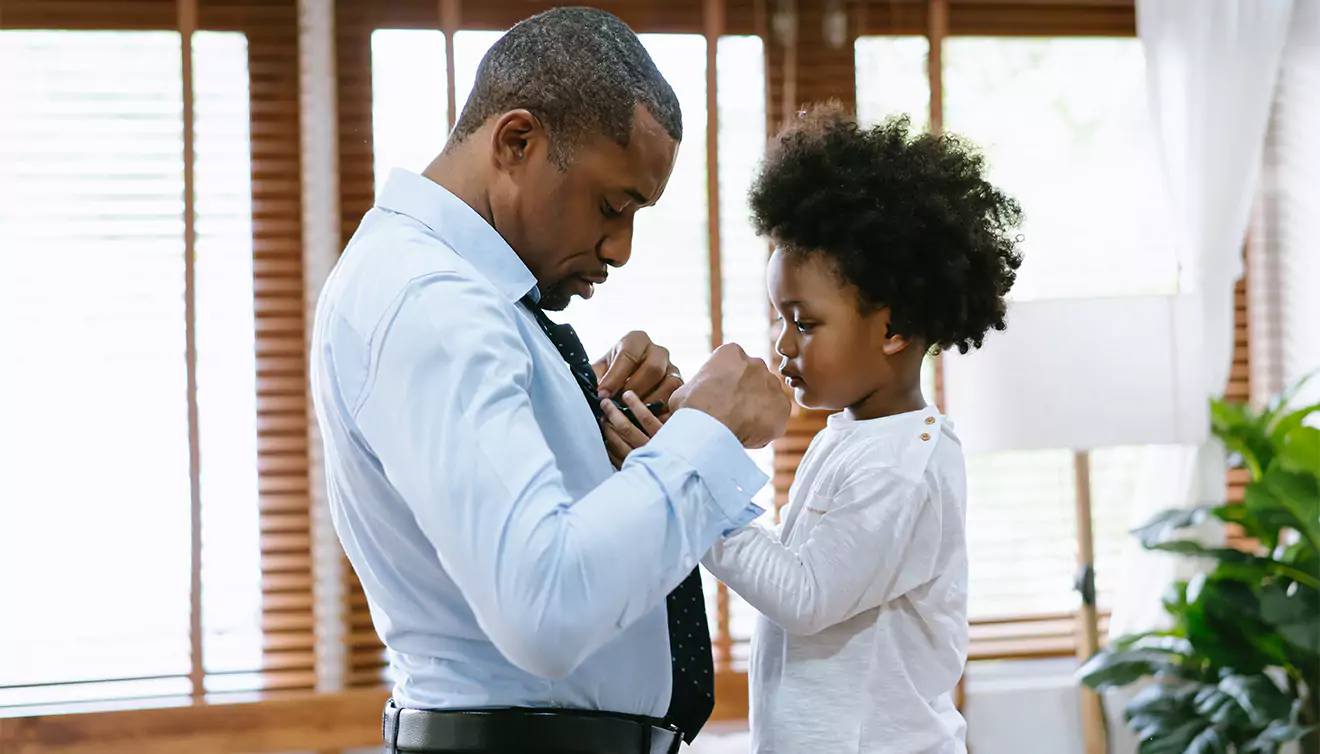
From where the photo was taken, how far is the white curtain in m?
3.19

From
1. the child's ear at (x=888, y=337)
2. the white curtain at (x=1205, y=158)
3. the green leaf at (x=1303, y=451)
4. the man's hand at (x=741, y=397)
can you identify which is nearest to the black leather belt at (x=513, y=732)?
the man's hand at (x=741, y=397)

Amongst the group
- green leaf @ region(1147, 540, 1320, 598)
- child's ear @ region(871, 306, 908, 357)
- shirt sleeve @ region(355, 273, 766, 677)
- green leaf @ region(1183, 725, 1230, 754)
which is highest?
child's ear @ region(871, 306, 908, 357)

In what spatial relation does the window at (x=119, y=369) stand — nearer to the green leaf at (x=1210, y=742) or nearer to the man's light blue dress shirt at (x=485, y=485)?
the man's light blue dress shirt at (x=485, y=485)

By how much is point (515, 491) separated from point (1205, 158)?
3039 millimetres

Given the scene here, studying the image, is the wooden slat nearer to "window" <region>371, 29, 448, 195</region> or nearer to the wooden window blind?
the wooden window blind

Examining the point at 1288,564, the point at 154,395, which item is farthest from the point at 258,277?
the point at 1288,564

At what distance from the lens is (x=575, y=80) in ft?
3.19

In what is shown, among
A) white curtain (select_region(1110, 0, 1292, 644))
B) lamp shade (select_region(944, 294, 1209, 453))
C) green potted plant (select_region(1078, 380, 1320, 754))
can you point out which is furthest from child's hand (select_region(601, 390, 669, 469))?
white curtain (select_region(1110, 0, 1292, 644))

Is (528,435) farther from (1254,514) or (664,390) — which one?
(1254,514)

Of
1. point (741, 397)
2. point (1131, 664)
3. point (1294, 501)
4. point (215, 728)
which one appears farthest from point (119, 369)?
point (1294, 501)

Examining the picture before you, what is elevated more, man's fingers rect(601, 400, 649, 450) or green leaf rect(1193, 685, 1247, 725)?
man's fingers rect(601, 400, 649, 450)

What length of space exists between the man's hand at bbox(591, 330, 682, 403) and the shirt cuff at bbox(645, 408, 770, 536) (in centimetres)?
30

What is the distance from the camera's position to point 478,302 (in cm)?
82

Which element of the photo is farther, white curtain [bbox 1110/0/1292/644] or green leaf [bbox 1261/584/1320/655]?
white curtain [bbox 1110/0/1292/644]
